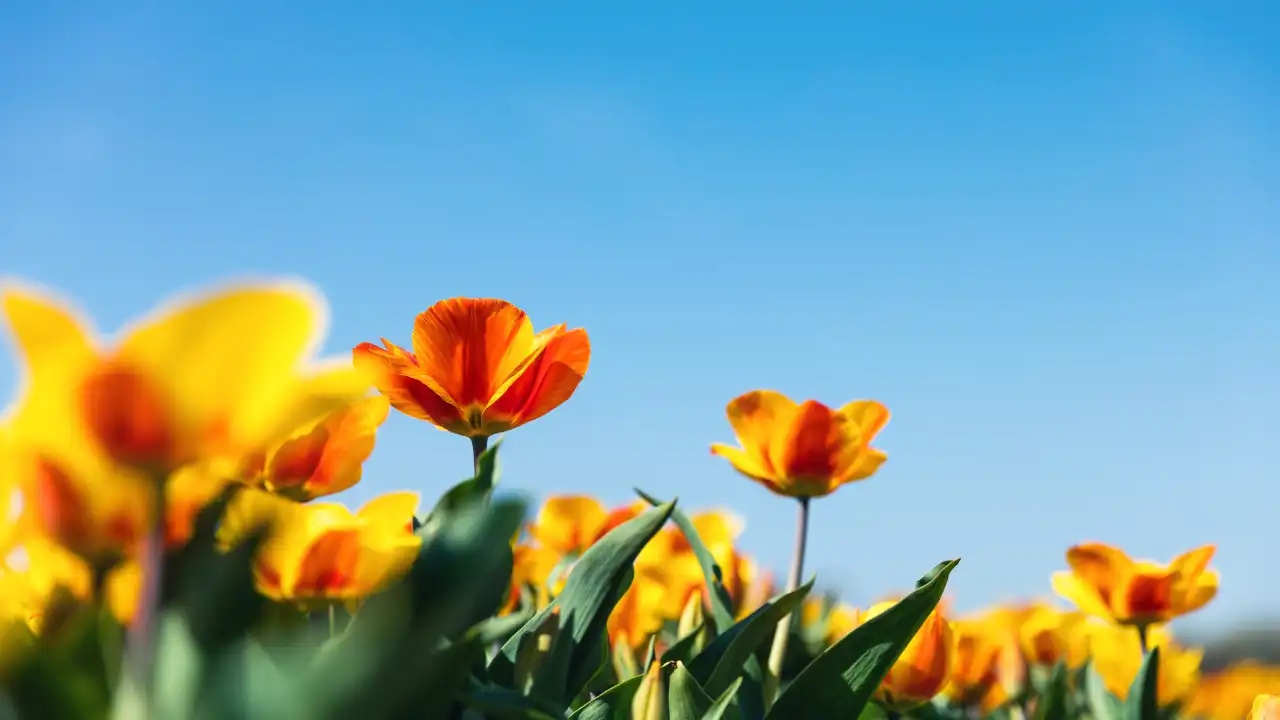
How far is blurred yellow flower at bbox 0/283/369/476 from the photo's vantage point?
61 centimetres

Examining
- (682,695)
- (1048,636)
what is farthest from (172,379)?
(1048,636)

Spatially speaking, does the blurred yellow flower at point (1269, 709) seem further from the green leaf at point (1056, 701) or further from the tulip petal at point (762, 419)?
the tulip petal at point (762, 419)

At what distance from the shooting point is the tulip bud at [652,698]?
1133mm

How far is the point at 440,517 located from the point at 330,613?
338 mm

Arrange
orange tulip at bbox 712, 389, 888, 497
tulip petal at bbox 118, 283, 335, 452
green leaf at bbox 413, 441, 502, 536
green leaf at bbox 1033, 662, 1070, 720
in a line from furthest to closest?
1. green leaf at bbox 1033, 662, 1070, 720
2. orange tulip at bbox 712, 389, 888, 497
3. green leaf at bbox 413, 441, 502, 536
4. tulip petal at bbox 118, 283, 335, 452

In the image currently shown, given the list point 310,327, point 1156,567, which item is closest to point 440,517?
point 310,327

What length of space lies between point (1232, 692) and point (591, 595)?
3.12m

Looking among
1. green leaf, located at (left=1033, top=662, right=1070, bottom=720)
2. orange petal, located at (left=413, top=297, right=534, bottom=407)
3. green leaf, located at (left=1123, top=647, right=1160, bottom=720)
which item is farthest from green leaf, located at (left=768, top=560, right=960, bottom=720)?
green leaf, located at (left=1033, top=662, right=1070, bottom=720)

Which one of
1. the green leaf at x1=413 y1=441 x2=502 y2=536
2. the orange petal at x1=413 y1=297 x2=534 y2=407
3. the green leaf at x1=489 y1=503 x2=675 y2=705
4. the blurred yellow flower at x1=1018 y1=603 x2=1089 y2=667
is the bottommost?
the blurred yellow flower at x1=1018 y1=603 x2=1089 y2=667

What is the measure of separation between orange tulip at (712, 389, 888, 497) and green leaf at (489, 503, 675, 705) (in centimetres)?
78

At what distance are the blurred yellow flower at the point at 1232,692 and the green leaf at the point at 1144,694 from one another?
127cm

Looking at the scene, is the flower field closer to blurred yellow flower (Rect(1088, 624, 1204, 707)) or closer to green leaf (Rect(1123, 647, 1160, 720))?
green leaf (Rect(1123, 647, 1160, 720))

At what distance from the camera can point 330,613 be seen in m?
1.37

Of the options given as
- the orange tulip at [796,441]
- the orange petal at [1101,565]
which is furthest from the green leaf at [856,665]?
the orange petal at [1101,565]
